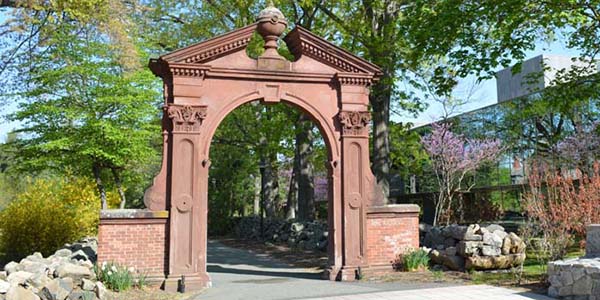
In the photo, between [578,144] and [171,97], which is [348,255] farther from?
[578,144]

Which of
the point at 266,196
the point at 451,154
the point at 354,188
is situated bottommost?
the point at 266,196

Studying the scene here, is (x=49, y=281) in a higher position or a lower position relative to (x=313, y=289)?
higher

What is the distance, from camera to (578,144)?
2464 cm

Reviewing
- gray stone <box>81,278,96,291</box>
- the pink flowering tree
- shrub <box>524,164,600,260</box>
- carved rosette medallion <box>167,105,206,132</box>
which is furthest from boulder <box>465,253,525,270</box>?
the pink flowering tree

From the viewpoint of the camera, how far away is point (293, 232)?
70.4 feet

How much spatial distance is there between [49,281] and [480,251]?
29.9 feet

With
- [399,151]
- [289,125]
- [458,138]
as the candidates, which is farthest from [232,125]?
[458,138]

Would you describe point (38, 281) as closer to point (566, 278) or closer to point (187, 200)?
point (187, 200)

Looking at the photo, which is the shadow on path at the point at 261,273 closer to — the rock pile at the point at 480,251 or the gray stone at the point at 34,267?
the rock pile at the point at 480,251

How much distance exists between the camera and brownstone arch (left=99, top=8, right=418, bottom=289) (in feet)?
35.8

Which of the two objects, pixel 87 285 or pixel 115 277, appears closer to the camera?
pixel 87 285

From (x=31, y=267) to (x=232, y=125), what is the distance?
1881cm

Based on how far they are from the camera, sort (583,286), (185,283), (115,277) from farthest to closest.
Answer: (185,283) < (115,277) < (583,286)

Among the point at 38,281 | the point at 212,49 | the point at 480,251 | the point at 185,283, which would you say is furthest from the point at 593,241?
the point at 38,281
